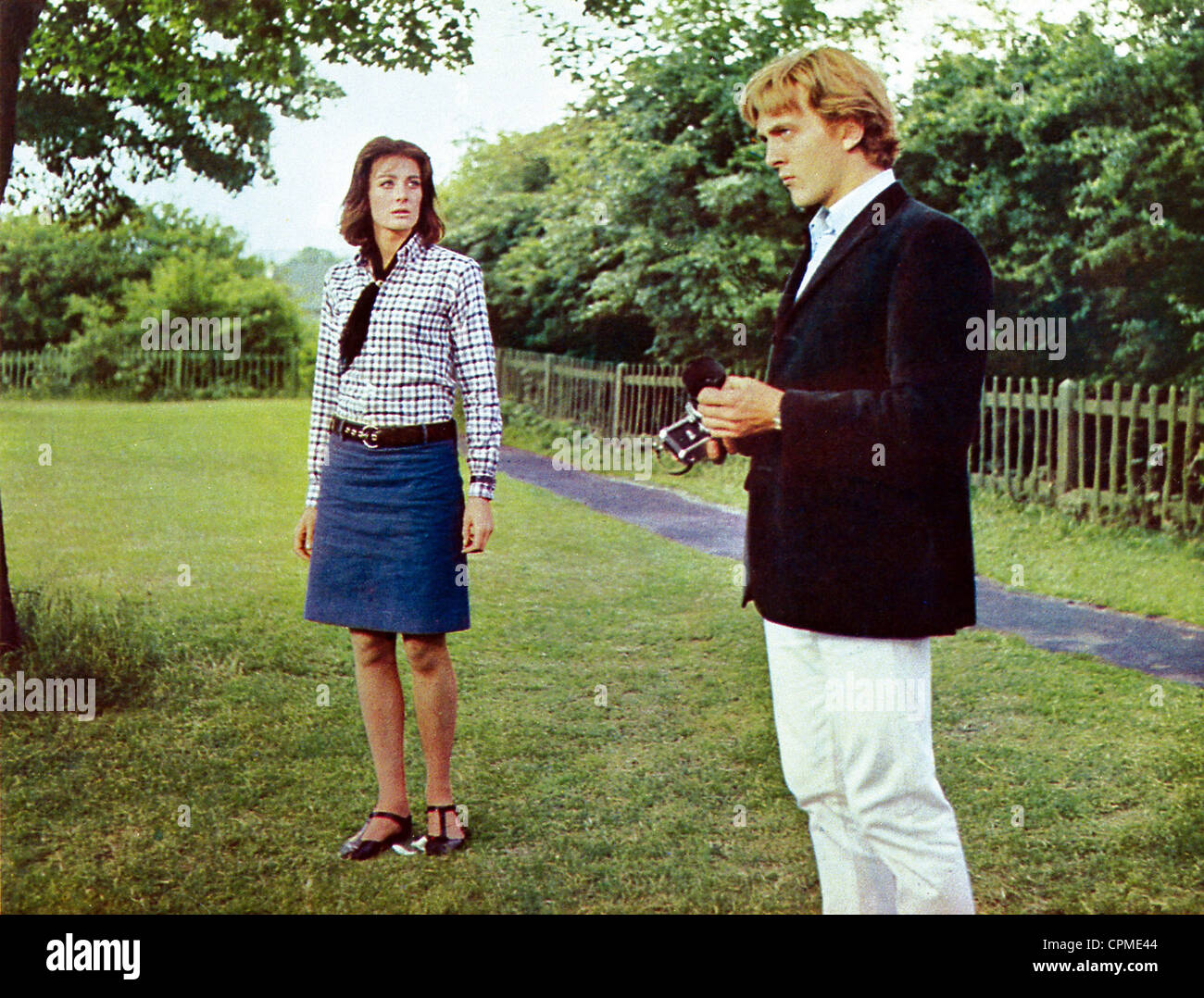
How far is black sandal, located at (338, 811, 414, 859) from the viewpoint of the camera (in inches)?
133

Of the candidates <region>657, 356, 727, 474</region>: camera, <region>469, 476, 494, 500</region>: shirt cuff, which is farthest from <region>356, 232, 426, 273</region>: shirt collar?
<region>657, 356, 727, 474</region>: camera

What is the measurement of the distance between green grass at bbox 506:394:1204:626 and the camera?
2.12 m

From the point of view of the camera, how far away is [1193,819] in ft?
11.7

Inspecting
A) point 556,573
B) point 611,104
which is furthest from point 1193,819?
point 611,104

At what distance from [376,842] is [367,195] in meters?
1.71

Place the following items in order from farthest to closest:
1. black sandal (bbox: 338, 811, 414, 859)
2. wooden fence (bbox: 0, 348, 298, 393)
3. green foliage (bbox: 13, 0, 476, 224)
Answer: wooden fence (bbox: 0, 348, 298, 393) < green foliage (bbox: 13, 0, 476, 224) < black sandal (bbox: 338, 811, 414, 859)

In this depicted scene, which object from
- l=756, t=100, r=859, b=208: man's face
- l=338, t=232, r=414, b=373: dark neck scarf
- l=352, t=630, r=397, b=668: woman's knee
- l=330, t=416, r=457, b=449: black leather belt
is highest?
l=756, t=100, r=859, b=208: man's face

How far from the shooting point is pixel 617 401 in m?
7.16

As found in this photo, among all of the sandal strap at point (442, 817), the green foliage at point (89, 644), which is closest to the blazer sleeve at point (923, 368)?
the sandal strap at point (442, 817)

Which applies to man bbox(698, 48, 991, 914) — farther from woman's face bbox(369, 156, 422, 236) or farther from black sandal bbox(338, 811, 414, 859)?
black sandal bbox(338, 811, 414, 859)

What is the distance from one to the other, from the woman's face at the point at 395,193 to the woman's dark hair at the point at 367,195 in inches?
0.5

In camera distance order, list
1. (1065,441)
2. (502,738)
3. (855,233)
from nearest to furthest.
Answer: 1. (855,233)
2. (502,738)
3. (1065,441)

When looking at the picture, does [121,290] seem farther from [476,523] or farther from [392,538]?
[476,523]

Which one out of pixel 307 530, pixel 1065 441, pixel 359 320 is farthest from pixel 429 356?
pixel 1065 441
